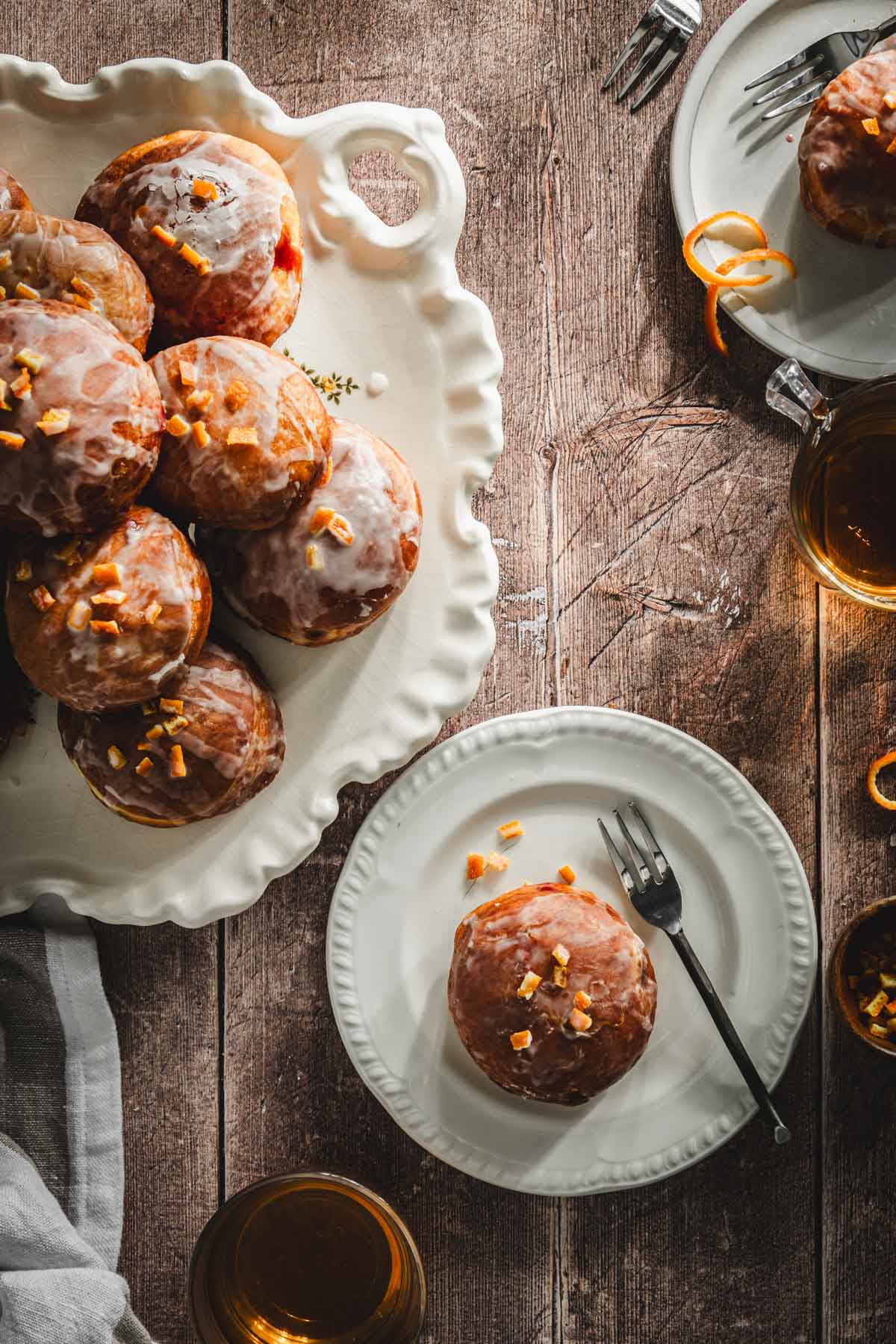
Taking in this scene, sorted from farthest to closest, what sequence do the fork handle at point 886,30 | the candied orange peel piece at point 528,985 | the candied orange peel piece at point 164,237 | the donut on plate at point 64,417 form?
the fork handle at point 886,30 → the candied orange peel piece at point 528,985 → the candied orange peel piece at point 164,237 → the donut on plate at point 64,417

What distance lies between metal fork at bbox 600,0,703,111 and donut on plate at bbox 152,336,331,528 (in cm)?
64

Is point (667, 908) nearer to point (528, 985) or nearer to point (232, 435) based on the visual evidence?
point (528, 985)

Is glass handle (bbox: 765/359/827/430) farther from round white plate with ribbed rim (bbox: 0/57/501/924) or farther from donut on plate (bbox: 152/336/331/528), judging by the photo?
donut on plate (bbox: 152/336/331/528)

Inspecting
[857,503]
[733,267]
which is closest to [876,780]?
[857,503]

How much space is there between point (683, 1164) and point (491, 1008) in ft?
1.09

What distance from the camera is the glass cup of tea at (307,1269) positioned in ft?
3.93

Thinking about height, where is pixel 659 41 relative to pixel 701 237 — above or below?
above

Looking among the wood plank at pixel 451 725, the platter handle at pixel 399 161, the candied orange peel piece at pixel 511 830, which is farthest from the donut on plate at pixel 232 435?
the candied orange peel piece at pixel 511 830

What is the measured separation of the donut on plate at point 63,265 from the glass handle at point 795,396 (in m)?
0.71

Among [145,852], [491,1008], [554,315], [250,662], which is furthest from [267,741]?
[554,315]

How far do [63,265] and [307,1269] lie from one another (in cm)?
112

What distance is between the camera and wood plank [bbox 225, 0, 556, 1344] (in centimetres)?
128

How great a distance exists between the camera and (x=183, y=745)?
103 cm

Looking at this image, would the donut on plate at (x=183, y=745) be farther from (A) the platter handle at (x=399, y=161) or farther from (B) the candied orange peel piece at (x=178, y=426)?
(A) the platter handle at (x=399, y=161)
